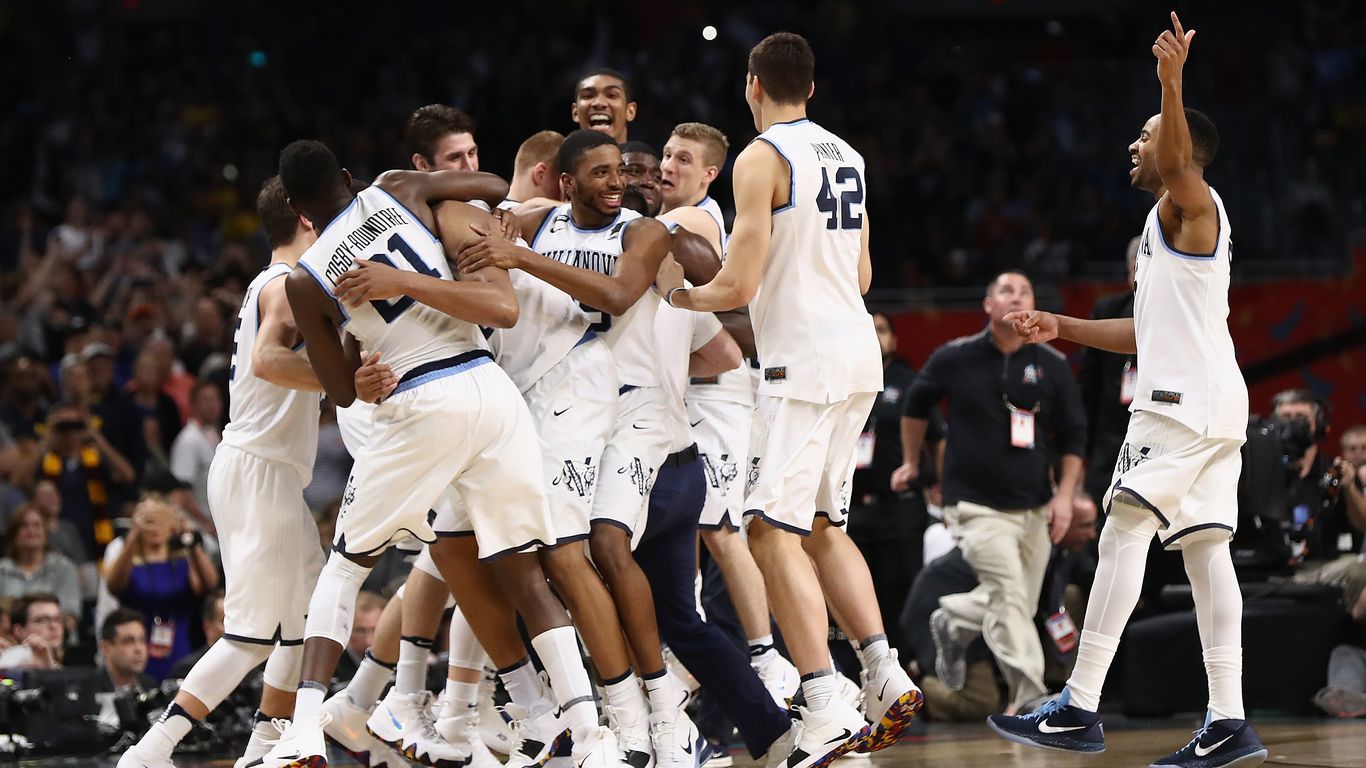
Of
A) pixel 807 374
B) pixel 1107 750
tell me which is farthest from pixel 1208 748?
pixel 807 374

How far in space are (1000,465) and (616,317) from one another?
411 centimetres

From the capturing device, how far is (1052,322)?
7016 millimetres

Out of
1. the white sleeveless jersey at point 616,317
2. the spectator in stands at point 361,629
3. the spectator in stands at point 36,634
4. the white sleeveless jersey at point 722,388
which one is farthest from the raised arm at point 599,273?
the spectator in stands at point 36,634

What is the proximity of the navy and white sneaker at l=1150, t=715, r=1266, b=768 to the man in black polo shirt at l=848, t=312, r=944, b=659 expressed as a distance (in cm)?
432

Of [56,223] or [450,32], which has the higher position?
[450,32]

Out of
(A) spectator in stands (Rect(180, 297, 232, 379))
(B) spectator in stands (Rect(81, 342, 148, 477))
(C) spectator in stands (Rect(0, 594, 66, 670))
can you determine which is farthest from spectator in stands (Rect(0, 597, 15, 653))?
(A) spectator in stands (Rect(180, 297, 232, 379))

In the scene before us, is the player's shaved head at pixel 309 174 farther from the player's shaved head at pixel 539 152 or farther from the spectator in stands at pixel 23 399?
the spectator in stands at pixel 23 399

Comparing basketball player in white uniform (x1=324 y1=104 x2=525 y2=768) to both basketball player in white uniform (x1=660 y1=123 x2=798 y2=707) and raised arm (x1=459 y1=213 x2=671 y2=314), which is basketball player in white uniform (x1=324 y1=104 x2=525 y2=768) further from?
raised arm (x1=459 y1=213 x2=671 y2=314)

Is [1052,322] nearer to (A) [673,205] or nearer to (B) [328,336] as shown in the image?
(A) [673,205]

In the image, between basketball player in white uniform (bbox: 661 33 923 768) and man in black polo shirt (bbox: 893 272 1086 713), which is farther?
man in black polo shirt (bbox: 893 272 1086 713)

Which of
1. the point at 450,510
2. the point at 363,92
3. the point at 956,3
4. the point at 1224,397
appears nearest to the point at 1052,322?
the point at 1224,397

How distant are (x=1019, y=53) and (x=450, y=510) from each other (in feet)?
53.5

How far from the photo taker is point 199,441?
41.4 ft

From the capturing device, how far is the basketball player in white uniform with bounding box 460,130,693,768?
21.4ft
